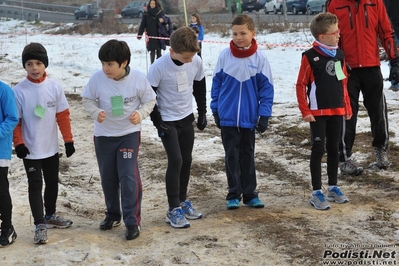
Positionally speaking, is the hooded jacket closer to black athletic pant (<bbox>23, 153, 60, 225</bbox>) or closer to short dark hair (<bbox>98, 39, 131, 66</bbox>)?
short dark hair (<bbox>98, 39, 131, 66</bbox>)

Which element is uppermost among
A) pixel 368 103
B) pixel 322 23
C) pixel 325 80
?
pixel 322 23

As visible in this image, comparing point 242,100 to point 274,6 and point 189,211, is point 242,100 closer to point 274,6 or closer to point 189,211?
point 189,211

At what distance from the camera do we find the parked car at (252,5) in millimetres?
44116

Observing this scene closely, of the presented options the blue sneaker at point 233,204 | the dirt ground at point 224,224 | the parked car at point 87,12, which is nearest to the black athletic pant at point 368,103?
the dirt ground at point 224,224

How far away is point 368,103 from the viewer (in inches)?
293

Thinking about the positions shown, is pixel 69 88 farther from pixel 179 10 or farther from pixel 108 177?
pixel 179 10

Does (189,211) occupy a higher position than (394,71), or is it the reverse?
(394,71)

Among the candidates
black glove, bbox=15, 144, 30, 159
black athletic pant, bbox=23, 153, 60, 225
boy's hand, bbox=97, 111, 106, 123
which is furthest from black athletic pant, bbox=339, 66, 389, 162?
black glove, bbox=15, 144, 30, 159

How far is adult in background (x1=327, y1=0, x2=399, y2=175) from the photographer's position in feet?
23.2

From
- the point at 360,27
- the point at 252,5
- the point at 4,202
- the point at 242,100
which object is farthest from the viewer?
the point at 252,5

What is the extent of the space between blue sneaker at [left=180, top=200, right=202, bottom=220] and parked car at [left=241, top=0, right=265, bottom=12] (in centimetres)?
3907

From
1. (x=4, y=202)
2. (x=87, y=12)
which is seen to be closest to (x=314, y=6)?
(x=87, y=12)

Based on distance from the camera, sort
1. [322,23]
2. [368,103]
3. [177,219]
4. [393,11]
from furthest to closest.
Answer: [393,11]
[368,103]
[322,23]
[177,219]

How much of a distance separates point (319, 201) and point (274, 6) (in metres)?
34.8
